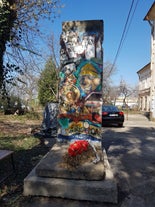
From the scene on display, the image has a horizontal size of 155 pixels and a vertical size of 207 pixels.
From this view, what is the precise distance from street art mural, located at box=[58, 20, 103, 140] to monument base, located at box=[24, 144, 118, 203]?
1.75m

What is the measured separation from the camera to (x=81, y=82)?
563cm

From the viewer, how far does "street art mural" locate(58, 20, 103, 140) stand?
5605mm

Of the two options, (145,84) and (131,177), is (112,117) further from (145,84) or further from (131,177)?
(145,84)

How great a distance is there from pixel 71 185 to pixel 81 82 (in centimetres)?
270

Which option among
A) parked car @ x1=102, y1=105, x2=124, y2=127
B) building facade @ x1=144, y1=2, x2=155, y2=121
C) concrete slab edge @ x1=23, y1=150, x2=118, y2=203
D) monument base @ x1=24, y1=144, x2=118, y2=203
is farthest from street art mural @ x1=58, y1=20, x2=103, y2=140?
building facade @ x1=144, y1=2, x2=155, y2=121

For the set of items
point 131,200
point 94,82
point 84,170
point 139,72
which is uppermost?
point 139,72

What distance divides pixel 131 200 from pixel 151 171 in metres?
1.70

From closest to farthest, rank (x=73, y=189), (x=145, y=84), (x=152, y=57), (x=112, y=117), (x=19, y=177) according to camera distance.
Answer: (x=73, y=189) < (x=19, y=177) < (x=112, y=117) < (x=152, y=57) < (x=145, y=84)

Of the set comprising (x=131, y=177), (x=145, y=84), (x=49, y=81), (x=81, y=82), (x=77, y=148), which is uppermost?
(x=145, y=84)

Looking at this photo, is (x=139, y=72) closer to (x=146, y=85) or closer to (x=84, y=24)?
(x=146, y=85)

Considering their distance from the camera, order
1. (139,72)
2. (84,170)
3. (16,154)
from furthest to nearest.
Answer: (139,72)
(16,154)
(84,170)

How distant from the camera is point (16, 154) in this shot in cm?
618

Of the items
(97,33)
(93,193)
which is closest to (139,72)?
(97,33)

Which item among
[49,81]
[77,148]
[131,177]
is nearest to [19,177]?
[77,148]
